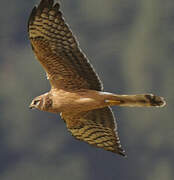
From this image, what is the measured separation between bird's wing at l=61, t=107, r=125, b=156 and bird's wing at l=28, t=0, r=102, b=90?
1.45ft

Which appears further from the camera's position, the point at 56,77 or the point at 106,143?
the point at 106,143

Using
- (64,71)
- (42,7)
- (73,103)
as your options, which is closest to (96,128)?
(73,103)

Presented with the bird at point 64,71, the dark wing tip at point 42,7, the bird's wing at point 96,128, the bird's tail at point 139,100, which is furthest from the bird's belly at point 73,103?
the dark wing tip at point 42,7

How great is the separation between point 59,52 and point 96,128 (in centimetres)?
99

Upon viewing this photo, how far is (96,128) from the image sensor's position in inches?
218

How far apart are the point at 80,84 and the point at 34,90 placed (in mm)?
9945

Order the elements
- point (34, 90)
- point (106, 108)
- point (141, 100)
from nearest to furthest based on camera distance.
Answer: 1. point (141, 100)
2. point (106, 108)
3. point (34, 90)

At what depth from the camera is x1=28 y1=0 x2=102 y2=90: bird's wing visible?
4.93 meters

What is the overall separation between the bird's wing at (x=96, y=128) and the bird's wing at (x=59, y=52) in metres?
0.44

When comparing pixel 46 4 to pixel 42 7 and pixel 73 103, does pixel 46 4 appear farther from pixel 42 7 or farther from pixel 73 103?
pixel 73 103

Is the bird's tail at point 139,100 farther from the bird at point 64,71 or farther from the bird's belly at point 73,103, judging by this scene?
the bird's belly at point 73,103

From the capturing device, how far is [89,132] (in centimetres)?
554

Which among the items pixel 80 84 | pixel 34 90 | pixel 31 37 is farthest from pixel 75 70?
pixel 34 90

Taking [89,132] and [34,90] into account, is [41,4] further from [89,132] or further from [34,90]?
[34,90]
